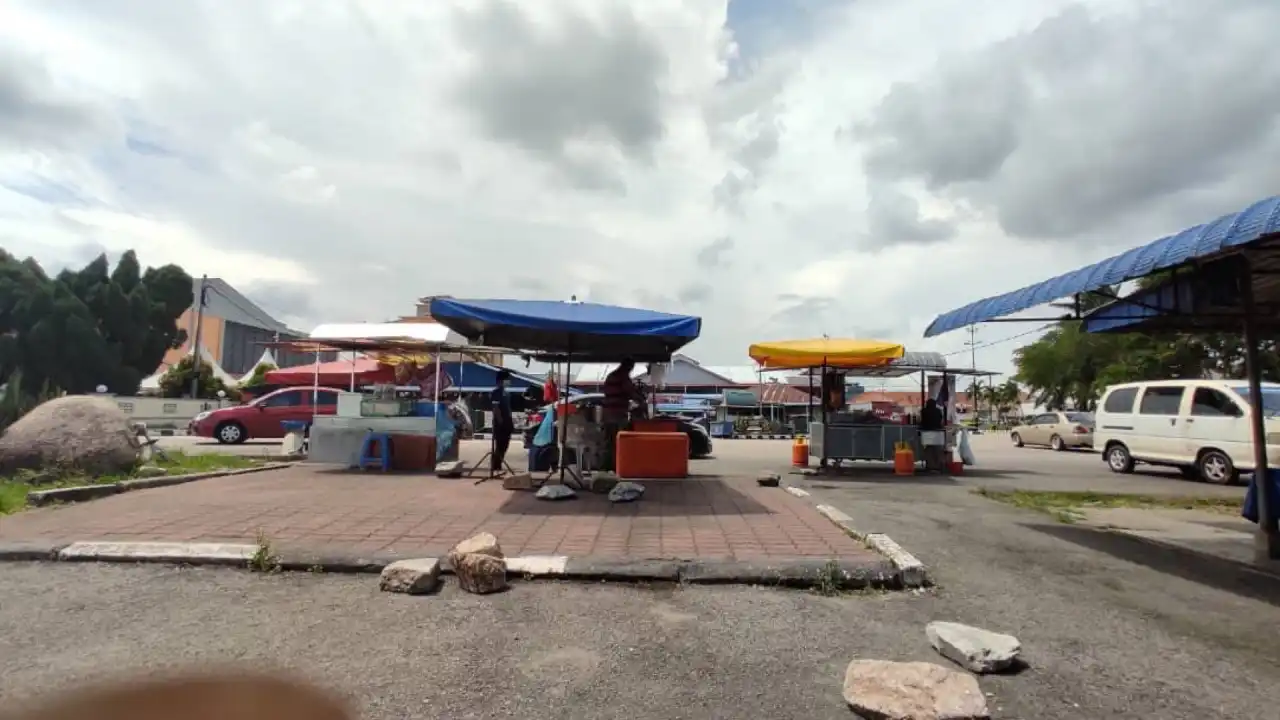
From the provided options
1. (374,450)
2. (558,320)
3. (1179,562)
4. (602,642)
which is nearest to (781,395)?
(374,450)

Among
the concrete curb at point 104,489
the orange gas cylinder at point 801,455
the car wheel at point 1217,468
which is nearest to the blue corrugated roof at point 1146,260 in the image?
the orange gas cylinder at point 801,455

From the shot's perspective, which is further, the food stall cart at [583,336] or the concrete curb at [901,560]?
Answer: the food stall cart at [583,336]

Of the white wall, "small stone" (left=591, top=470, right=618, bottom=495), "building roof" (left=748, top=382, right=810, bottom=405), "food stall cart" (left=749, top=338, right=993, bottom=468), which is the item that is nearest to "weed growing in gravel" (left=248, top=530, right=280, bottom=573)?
"small stone" (left=591, top=470, right=618, bottom=495)

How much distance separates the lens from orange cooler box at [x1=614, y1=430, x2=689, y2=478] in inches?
413

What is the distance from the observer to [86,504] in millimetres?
7285

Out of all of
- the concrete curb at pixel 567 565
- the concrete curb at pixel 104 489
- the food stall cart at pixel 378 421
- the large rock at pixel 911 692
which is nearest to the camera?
the large rock at pixel 911 692

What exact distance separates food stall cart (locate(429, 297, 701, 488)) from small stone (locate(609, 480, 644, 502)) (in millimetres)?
1166

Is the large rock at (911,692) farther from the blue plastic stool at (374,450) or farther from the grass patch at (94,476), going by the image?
the blue plastic stool at (374,450)

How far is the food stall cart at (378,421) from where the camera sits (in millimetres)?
11562

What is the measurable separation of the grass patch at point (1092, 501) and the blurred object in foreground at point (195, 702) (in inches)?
340

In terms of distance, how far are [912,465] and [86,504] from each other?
41.7ft

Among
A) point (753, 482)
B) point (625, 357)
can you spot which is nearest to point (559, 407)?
point (625, 357)

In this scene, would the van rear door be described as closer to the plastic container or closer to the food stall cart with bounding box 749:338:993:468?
the food stall cart with bounding box 749:338:993:468

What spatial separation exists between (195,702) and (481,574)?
1.70 m
